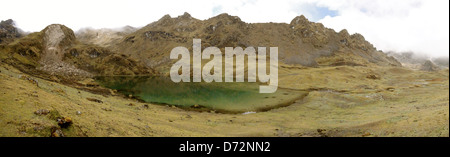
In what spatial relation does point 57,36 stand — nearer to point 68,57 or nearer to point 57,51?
point 57,51

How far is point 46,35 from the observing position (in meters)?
162

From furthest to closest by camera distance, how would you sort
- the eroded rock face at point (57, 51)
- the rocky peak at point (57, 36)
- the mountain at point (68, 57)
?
the rocky peak at point (57, 36) < the eroded rock face at point (57, 51) < the mountain at point (68, 57)

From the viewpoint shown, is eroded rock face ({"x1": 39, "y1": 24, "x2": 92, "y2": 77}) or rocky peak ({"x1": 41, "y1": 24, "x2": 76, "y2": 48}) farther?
rocky peak ({"x1": 41, "y1": 24, "x2": 76, "y2": 48})

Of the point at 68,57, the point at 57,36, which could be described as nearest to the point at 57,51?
the point at 68,57

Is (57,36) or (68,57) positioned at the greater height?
(57,36)

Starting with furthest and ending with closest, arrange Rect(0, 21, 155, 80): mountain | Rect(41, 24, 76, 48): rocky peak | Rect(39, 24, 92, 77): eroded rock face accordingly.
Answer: Rect(41, 24, 76, 48): rocky peak
Rect(39, 24, 92, 77): eroded rock face
Rect(0, 21, 155, 80): mountain

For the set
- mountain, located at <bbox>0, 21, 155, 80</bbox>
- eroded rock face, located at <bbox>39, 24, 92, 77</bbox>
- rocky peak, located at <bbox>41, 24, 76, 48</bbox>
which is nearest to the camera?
mountain, located at <bbox>0, 21, 155, 80</bbox>

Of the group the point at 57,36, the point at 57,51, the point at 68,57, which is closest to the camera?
the point at 57,51

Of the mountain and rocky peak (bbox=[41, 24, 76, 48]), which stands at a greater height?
rocky peak (bbox=[41, 24, 76, 48])

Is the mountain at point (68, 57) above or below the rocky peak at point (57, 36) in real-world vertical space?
below

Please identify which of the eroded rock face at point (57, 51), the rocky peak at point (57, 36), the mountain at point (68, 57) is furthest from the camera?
the rocky peak at point (57, 36)
